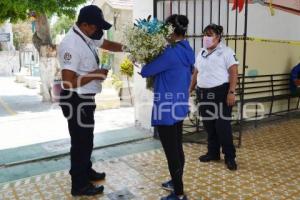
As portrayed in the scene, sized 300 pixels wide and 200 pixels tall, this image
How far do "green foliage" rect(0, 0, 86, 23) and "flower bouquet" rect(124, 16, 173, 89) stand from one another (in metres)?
6.27

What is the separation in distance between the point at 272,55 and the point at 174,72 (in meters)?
3.99

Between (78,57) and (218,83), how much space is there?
158cm

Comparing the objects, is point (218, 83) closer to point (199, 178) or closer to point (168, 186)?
point (199, 178)

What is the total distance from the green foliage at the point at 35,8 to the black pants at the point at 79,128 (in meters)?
6.02

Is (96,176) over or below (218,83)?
below

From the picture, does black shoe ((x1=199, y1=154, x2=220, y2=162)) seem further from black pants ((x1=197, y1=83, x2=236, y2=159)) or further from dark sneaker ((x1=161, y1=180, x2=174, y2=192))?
dark sneaker ((x1=161, y1=180, x2=174, y2=192))

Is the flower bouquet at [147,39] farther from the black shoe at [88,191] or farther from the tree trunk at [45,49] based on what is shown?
the tree trunk at [45,49]

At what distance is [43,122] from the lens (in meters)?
6.44

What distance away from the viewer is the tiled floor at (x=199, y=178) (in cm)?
300

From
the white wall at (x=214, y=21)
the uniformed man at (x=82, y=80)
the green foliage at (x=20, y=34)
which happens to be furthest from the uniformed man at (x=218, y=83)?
the green foliage at (x=20, y=34)

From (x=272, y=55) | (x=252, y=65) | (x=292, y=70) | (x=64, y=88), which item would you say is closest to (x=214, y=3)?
(x=252, y=65)

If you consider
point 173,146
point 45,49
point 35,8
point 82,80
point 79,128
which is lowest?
point 173,146

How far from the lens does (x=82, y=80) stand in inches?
105

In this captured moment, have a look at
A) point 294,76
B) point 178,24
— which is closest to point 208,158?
point 178,24
